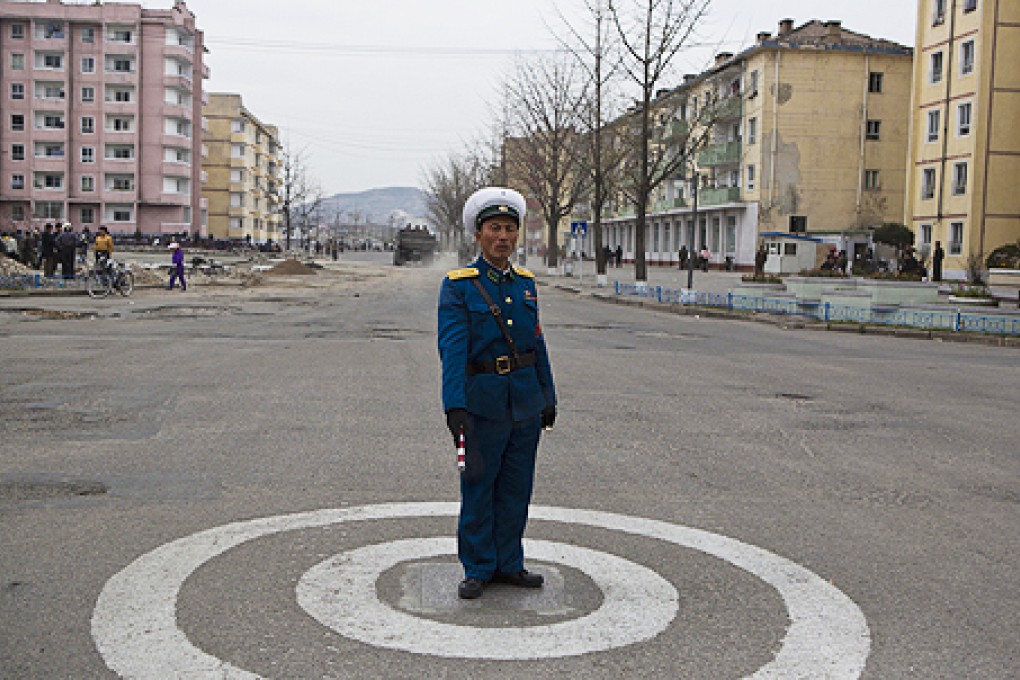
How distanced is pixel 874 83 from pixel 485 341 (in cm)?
6024

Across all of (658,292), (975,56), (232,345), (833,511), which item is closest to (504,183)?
(975,56)

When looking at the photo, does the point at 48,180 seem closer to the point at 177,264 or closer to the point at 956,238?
the point at 177,264

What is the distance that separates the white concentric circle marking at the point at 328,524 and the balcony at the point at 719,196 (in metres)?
57.7

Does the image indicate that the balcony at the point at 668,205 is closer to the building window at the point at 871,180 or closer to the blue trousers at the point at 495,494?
the building window at the point at 871,180

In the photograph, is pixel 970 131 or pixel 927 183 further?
pixel 927 183

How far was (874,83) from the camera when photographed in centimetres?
5853

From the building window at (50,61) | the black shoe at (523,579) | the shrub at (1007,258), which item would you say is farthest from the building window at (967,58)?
the building window at (50,61)

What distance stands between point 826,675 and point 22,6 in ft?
295

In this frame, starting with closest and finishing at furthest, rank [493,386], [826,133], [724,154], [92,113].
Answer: [493,386] → [826,133] → [724,154] → [92,113]

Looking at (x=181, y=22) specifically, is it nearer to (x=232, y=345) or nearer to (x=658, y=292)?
(x=658, y=292)

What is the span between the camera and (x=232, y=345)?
1472cm

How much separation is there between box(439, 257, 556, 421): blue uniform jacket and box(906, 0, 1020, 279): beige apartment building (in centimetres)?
4246

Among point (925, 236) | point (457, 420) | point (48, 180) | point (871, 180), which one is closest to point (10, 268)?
point (457, 420)

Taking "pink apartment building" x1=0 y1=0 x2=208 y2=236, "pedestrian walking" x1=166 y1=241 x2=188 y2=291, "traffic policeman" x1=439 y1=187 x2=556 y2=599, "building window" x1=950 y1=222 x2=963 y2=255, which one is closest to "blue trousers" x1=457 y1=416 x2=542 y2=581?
"traffic policeman" x1=439 y1=187 x2=556 y2=599
